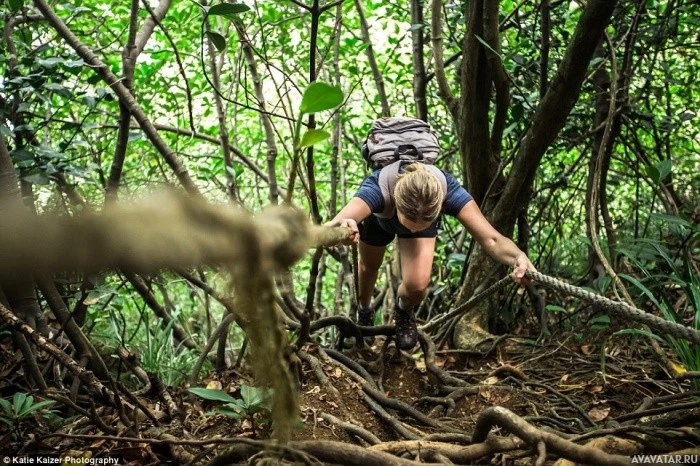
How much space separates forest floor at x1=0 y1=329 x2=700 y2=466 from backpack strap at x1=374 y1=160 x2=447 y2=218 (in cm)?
83

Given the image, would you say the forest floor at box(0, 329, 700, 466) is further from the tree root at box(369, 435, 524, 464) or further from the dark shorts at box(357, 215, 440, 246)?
the dark shorts at box(357, 215, 440, 246)

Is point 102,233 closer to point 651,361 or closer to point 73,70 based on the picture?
point 73,70

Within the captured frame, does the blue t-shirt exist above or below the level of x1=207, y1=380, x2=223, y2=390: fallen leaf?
above

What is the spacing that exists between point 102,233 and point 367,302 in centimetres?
317

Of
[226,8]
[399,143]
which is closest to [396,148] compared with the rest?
[399,143]

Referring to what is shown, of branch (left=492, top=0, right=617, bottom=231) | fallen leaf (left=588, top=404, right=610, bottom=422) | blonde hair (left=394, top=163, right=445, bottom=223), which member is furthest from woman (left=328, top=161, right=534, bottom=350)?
fallen leaf (left=588, top=404, right=610, bottom=422)

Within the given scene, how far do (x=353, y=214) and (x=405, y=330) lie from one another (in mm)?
916

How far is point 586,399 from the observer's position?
9.26 feet

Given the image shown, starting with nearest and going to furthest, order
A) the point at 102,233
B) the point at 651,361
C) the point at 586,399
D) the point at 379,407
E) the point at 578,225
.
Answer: the point at 102,233
the point at 379,407
the point at 586,399
the point at 651,361
the point at 578,225

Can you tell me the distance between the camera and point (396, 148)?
3211mm

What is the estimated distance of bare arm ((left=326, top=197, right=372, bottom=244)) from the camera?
2639 mm

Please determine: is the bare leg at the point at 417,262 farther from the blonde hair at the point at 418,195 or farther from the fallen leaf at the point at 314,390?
the fallen leaf at the point at 314,390

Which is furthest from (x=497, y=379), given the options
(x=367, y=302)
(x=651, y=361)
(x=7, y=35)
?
(x=7, y=35)

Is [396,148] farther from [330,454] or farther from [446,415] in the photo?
[330,454]
